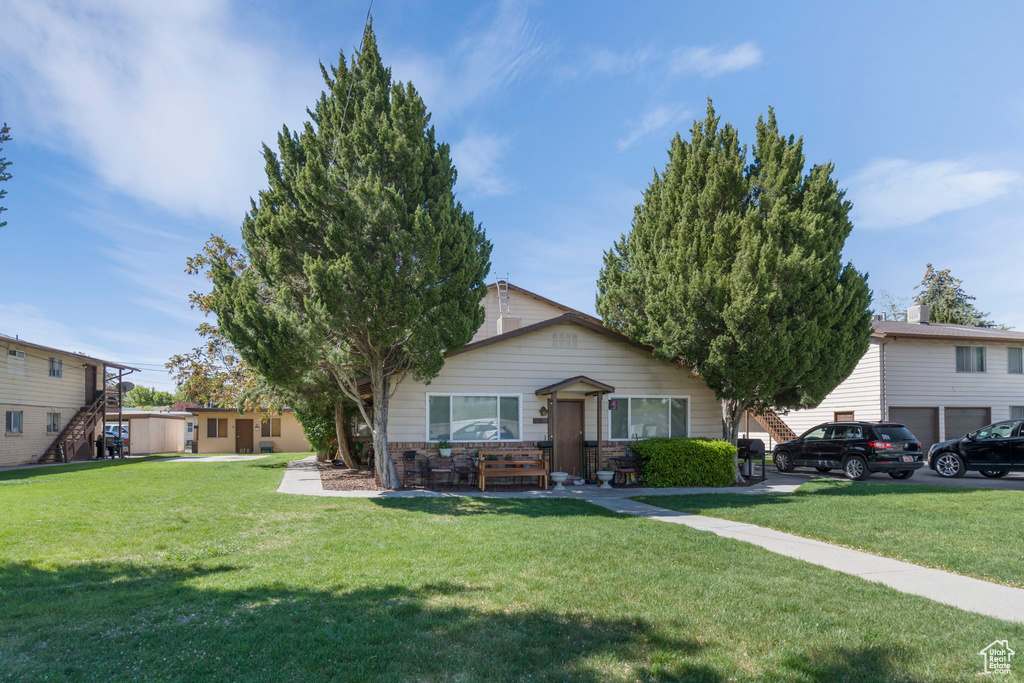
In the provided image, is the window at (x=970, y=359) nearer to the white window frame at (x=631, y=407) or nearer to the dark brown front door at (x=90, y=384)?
the white window frame at (x=631, y=407)

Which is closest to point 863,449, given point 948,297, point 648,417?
point 648,417

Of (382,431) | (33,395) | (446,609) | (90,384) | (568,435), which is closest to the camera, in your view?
(446,609)

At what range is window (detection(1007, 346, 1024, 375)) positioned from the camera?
22516mm

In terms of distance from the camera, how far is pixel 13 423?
22766mm

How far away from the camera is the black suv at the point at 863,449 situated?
15.0 m

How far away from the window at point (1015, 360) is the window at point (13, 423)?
3766 centimetres

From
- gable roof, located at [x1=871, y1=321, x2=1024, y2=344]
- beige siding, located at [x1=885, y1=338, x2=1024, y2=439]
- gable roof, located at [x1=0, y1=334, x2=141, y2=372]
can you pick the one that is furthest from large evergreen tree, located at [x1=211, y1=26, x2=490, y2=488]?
beige siding, located at [x1=885, y1=338, x2=1024, y2=439]

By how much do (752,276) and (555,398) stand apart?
17.0 feet

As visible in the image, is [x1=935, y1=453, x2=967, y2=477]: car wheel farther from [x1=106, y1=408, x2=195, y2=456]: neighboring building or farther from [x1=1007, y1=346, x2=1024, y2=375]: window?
[x1=106, y1=408, x2=195, y2=456]: neighboring building

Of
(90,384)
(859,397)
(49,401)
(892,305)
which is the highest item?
(892,305)

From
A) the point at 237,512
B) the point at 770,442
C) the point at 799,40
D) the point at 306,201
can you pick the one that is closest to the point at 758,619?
the point at 237,512

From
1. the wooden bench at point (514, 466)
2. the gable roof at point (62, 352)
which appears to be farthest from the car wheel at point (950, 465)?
the gable roof at point (62, 352)

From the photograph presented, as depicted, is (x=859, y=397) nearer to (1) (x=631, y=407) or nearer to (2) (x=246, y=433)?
(1) (x=631, y=407)

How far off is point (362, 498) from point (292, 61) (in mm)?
8391
